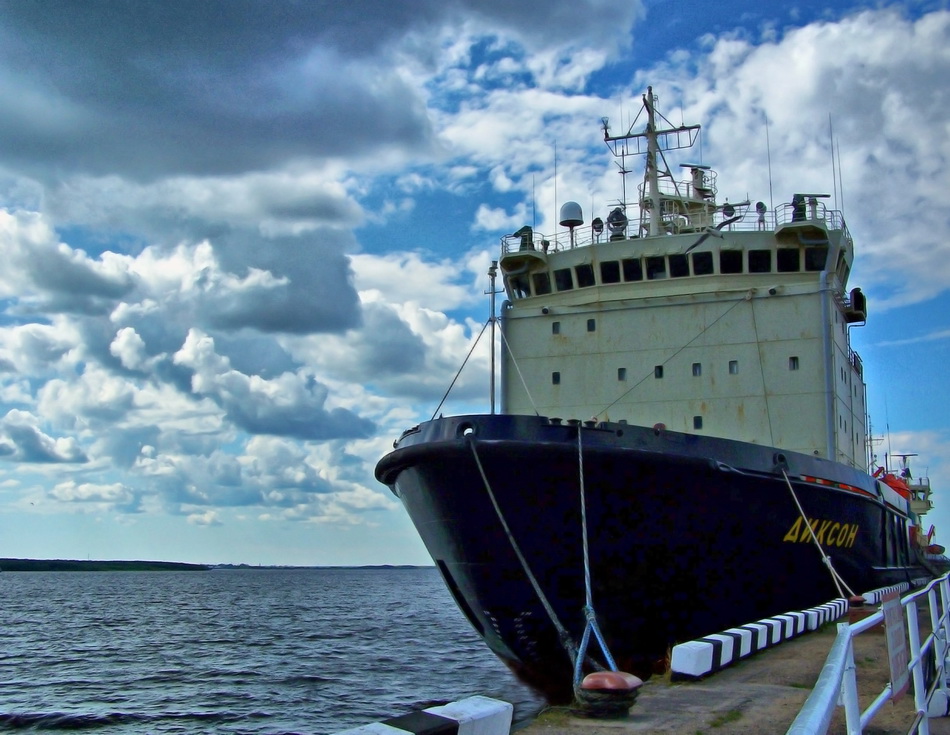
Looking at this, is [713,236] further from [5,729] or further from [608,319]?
[5,729]

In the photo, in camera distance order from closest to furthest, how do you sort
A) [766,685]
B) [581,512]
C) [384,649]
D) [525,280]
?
[766,685] < [581,512] < [525,280] < [384,649]

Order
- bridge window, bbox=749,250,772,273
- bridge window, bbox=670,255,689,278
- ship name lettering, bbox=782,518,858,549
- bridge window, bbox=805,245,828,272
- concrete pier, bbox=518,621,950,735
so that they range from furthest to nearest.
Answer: bridge window, bbox=670,255,689,278, bridge window, bbox=749,250,772,273, bridge window, bbox=805,245,828,272, ship name lettering, bbox=782,518,858,549, concrete pier, bbox=518,621,950,735

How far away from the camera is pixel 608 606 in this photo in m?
13.4

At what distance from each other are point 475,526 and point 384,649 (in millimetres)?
19843

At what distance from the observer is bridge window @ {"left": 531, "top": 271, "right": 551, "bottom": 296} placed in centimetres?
1995

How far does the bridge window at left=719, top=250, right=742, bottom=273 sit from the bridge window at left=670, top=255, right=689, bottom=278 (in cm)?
71

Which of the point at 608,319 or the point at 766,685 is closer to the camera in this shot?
the point at 766,685

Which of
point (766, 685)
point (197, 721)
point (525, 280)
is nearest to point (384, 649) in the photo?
point (197, 721)

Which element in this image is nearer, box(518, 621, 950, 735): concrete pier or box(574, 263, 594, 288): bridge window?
box(518, 621, 950, 735): concrete pier

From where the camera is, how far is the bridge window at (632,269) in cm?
1892

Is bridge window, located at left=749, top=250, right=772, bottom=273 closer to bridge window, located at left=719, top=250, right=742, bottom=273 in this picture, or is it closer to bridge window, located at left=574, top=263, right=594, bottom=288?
bridge window, located at left=719, top=250, right=742, bottom=273

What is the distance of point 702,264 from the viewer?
18719 mm

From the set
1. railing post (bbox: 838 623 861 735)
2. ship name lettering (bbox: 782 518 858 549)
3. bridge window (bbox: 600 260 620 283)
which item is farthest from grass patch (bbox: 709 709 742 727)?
bridge window (bbox: 600 260 620 283)

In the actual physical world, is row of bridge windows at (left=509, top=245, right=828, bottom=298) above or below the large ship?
above
